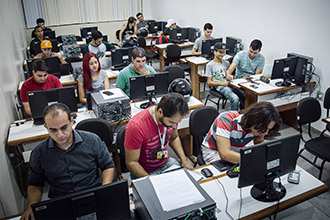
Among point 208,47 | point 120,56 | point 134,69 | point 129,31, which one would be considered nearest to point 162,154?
point 134,69

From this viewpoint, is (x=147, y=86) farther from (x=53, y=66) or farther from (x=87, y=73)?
(x=53, y=66)

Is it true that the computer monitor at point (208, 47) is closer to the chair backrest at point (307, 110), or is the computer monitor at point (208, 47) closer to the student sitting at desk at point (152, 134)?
the chair backrest at point (307, 110)

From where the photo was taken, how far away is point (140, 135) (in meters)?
2.06

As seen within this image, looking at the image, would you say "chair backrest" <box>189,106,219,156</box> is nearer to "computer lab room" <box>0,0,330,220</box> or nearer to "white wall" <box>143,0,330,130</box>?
"computer lab room" <box>0,0,330,220</box>

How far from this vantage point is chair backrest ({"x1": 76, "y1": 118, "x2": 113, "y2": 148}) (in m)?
2.53

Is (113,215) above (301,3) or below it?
below

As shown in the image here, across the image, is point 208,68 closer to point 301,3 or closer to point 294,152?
point 301,3

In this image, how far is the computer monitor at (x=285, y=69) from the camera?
3.85 meters

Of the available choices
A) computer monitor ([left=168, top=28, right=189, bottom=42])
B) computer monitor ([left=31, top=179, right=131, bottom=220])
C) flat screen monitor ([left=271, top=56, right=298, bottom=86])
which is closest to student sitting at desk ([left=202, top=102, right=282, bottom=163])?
computer monitor ([left=31, top=179, right=131, bottom=220])

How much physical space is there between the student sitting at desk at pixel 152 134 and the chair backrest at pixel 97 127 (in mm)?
566

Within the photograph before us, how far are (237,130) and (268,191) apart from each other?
52 cm

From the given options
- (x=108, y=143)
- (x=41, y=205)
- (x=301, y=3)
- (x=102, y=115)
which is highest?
(x=301, y=3)

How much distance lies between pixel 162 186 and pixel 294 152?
38.3 inches

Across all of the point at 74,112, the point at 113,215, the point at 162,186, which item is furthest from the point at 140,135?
the point at 74,112
